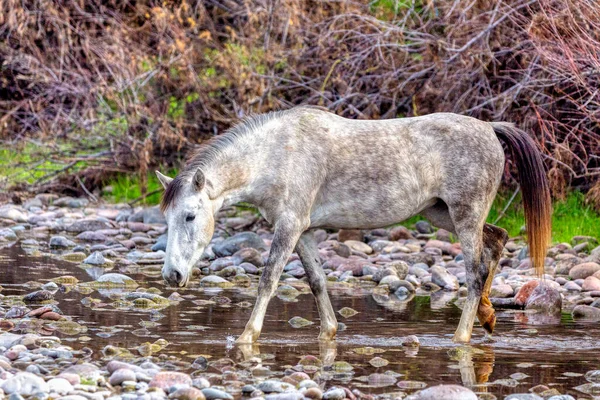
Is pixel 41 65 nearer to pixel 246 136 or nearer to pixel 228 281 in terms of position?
pixel 228 281

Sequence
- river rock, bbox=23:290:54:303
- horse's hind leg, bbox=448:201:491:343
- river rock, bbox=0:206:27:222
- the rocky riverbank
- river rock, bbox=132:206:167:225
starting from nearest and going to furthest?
the rocky riverbank < horse's hind leg, bbox=448:201:491:343 < river rock, bbox=23:290:54:303 < river rock, bbox=132:206:167:225 < river rock, bbox=0:206:27:222

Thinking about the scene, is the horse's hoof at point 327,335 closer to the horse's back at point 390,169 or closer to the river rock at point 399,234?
the horse's back at point 390,169

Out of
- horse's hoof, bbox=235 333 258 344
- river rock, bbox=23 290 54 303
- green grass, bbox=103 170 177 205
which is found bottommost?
horse's hoof, bbox=235 333 258 344

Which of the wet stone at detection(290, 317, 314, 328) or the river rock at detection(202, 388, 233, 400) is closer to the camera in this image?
the river rock at detection(202, 388, 233, 400)

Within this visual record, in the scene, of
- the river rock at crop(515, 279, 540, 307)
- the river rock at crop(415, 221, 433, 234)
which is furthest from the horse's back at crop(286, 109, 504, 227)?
the river rock at crop(415, 221, 433, 234)

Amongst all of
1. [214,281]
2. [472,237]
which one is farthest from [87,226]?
[472,237]

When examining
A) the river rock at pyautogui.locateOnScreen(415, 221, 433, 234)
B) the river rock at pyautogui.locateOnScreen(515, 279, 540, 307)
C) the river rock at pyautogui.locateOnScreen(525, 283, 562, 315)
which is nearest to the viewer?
the river rock at pyautogui.locateOnScreen(525, 283, 562, 315)

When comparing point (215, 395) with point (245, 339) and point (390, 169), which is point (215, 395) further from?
point (390, 169)

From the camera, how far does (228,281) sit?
9.23 m

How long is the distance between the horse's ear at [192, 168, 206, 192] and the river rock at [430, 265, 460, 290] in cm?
343

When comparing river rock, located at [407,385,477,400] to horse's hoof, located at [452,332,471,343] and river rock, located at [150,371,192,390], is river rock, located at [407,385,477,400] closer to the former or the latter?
river rock, located at [150,371,192,390]

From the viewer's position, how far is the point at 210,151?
6.91m

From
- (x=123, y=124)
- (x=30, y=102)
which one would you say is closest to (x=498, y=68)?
(x=123, y=124)

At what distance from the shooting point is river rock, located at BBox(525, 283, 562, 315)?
26.1 feet
